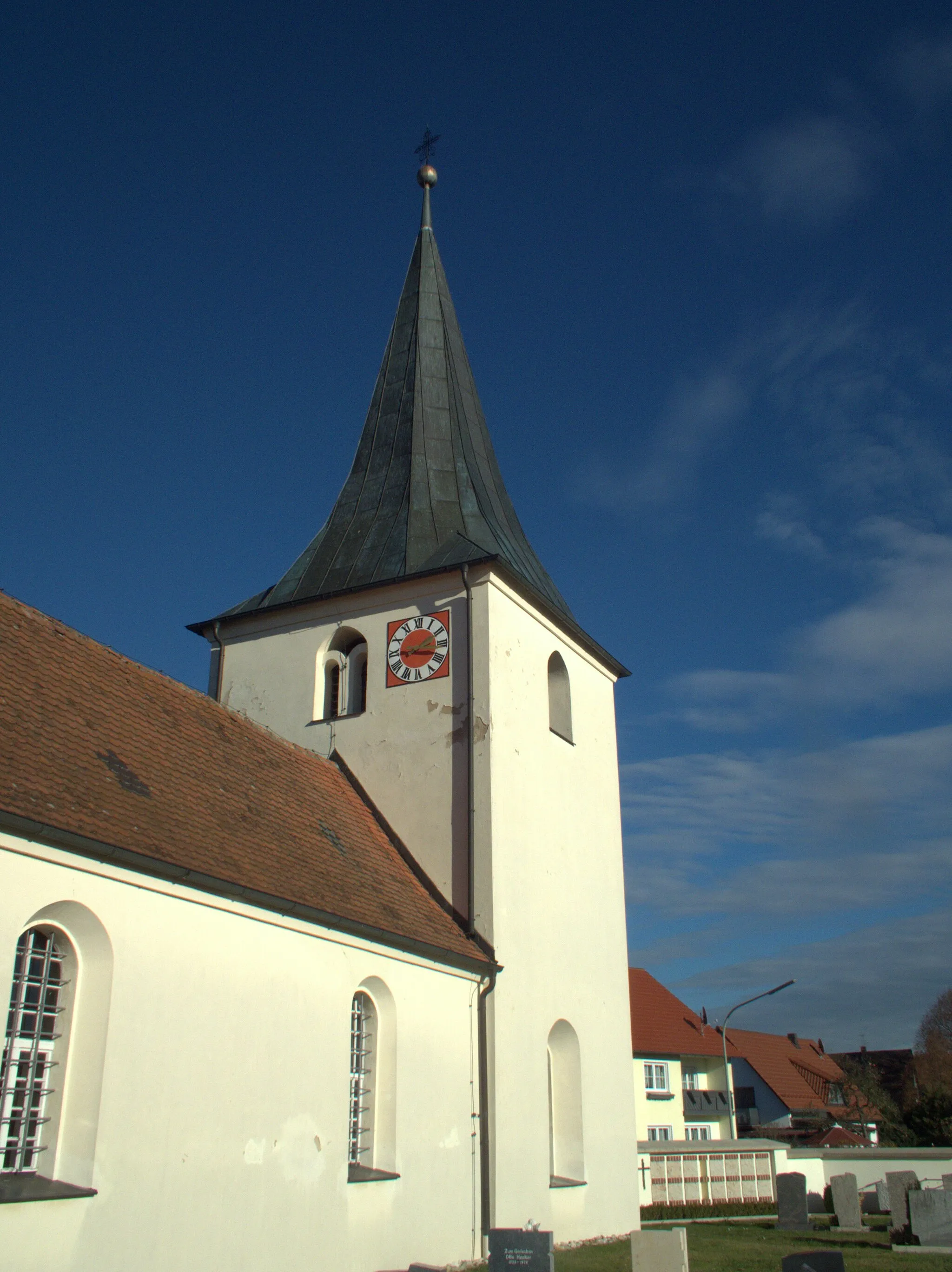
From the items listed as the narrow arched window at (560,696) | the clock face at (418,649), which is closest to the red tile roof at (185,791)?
the clock face at (418,649)

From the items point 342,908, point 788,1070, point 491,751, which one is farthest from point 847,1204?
point 788,1070

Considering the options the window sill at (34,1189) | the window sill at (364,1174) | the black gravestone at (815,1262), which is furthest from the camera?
the window sill at (364,1174)

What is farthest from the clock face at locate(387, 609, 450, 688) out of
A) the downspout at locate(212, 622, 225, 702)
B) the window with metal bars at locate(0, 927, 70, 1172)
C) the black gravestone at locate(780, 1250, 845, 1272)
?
the black gravestone at locate(780, 1250, 845, 1272)

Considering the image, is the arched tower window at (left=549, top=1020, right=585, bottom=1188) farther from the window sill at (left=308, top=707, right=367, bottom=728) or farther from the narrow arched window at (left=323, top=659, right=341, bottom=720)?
the narrow arched window at (left=323, top=659, right=341, bottom=720)

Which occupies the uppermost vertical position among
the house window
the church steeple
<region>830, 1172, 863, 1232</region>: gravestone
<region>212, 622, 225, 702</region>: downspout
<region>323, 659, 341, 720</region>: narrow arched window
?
the church steeple

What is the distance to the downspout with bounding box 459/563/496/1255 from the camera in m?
14.3

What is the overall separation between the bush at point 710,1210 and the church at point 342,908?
5758mm

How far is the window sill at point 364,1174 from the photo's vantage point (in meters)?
12.2

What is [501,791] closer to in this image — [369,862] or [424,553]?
[369,862]

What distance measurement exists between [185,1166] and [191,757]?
4.81 metres

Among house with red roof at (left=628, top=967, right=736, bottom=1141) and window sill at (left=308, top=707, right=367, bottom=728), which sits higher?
window sill at (left=308, top=707, right=367, bottom=728)

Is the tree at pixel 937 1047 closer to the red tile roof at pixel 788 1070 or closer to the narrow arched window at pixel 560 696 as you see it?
the red tile roof at pixel 788 1070

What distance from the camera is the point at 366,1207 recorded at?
12242 mm

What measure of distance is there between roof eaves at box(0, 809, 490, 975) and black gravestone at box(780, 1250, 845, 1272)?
17.2 ft
